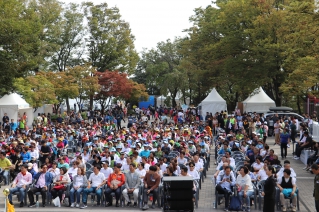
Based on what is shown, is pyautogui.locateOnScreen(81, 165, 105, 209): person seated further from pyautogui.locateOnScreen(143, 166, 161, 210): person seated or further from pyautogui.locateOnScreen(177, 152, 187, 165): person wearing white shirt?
pyautogui.locateOnScreen(177, 152, 187, 165): person wearing white shirt

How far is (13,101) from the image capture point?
3831cm

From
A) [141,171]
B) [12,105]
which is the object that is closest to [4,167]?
[141,171]

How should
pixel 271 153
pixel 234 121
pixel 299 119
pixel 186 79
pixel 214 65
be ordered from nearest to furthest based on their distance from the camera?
pixel 271 153
pixel 234 121
pixel 299 119
pixel 214 65
pixel 186 79

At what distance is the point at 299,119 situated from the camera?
35.5 m

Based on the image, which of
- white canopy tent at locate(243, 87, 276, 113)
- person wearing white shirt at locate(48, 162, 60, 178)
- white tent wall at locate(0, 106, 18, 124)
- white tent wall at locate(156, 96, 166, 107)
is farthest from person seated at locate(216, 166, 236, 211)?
white tent wall at locate(156, 96, 166, 107)

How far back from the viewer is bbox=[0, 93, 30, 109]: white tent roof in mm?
38094

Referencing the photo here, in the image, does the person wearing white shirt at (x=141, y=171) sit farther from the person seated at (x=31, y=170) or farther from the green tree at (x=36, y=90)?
the green tree at (x=36, y=90)

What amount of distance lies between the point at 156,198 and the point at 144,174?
3.55 ft

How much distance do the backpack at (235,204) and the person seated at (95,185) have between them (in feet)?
12.2

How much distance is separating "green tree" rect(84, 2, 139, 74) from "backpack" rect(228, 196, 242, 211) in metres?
52.1

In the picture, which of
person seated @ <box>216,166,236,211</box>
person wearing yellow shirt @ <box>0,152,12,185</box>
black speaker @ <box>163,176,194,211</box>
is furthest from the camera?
person wearing yellow shirt @ <box>0,152,12,185</box>

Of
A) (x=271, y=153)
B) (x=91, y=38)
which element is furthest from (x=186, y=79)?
(x=271, y=153)

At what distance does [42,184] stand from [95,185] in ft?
5.05

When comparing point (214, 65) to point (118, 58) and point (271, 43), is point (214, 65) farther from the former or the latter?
point (118, 58)
